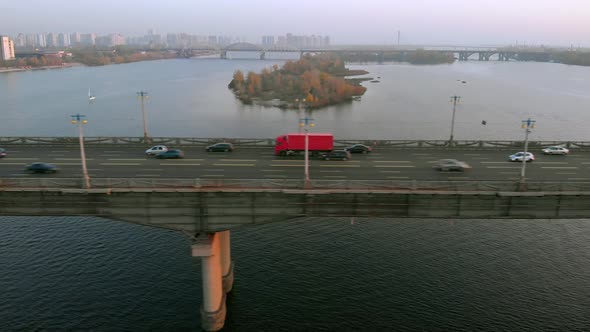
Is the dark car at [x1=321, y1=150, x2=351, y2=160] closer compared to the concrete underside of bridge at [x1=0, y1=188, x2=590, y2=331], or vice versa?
the concrete underside of bridge at [x1=0, y1=188, x2=590, y2=331]

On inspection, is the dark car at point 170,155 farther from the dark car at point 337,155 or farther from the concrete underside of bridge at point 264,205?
the dark car at point 337,155

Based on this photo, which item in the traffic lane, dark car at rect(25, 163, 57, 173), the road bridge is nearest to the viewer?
the road bridge

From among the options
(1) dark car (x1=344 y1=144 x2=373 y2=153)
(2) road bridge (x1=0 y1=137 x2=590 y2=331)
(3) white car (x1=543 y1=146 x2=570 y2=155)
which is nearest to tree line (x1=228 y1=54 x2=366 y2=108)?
(1) dark car (x1=344 y1=144 x2=373 y2=153)

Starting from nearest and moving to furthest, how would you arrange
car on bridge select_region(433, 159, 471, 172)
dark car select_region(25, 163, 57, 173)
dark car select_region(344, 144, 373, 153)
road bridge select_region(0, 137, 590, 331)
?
road bridge select_region(0, 137, 590, 331) < dark car select_region(25, 163, 57, 173) < car on bridge select_region(433, 159, 471, 172) < dark car select_region(344, 144, 373, 153)

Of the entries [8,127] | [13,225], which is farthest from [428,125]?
[8,127]

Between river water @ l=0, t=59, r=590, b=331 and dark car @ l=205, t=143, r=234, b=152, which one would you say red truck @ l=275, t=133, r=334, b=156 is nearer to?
dark car @ l=205, t=143, r=234, b=152

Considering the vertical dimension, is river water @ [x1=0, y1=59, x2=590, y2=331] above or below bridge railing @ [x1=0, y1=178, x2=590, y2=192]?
below

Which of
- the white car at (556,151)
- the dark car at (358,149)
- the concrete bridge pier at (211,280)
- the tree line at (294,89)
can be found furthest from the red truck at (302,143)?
the tree line at (294,89)

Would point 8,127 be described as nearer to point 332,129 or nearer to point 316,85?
point 332,129

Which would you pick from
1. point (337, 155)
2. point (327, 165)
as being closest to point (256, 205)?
point (327, 165)
